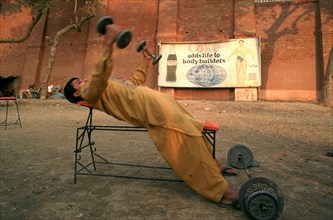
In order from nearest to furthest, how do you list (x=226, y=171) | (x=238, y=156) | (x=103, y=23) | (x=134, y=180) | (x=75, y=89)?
(x=103, y=23) < (x=75, y=89) < (x=134, y=180) < (x=226, y=171) < (x=238, y=156)

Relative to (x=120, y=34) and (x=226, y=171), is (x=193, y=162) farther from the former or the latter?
(x=120, y=34)

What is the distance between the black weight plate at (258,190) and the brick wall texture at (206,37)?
13.2 meters

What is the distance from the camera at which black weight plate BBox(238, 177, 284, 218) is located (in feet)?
7.30

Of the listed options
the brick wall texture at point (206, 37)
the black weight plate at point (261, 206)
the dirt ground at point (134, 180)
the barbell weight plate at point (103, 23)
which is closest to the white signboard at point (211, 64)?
the brick wall texture at point (206, 37)

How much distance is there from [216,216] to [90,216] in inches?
43.3

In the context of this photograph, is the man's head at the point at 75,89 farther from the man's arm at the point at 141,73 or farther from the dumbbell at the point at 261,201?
the dumbbell at the point at 261,201

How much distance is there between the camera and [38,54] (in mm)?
19469

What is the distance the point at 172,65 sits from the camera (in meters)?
16.1

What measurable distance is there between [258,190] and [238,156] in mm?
1438

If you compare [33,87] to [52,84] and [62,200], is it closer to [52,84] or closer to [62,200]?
[52,84]

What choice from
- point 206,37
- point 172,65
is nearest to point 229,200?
point 172,65

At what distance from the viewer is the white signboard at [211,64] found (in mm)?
14797

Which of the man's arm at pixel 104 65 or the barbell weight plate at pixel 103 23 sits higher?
the barbell weight plate at pixel 103 23

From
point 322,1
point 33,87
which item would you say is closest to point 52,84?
point 33,87
